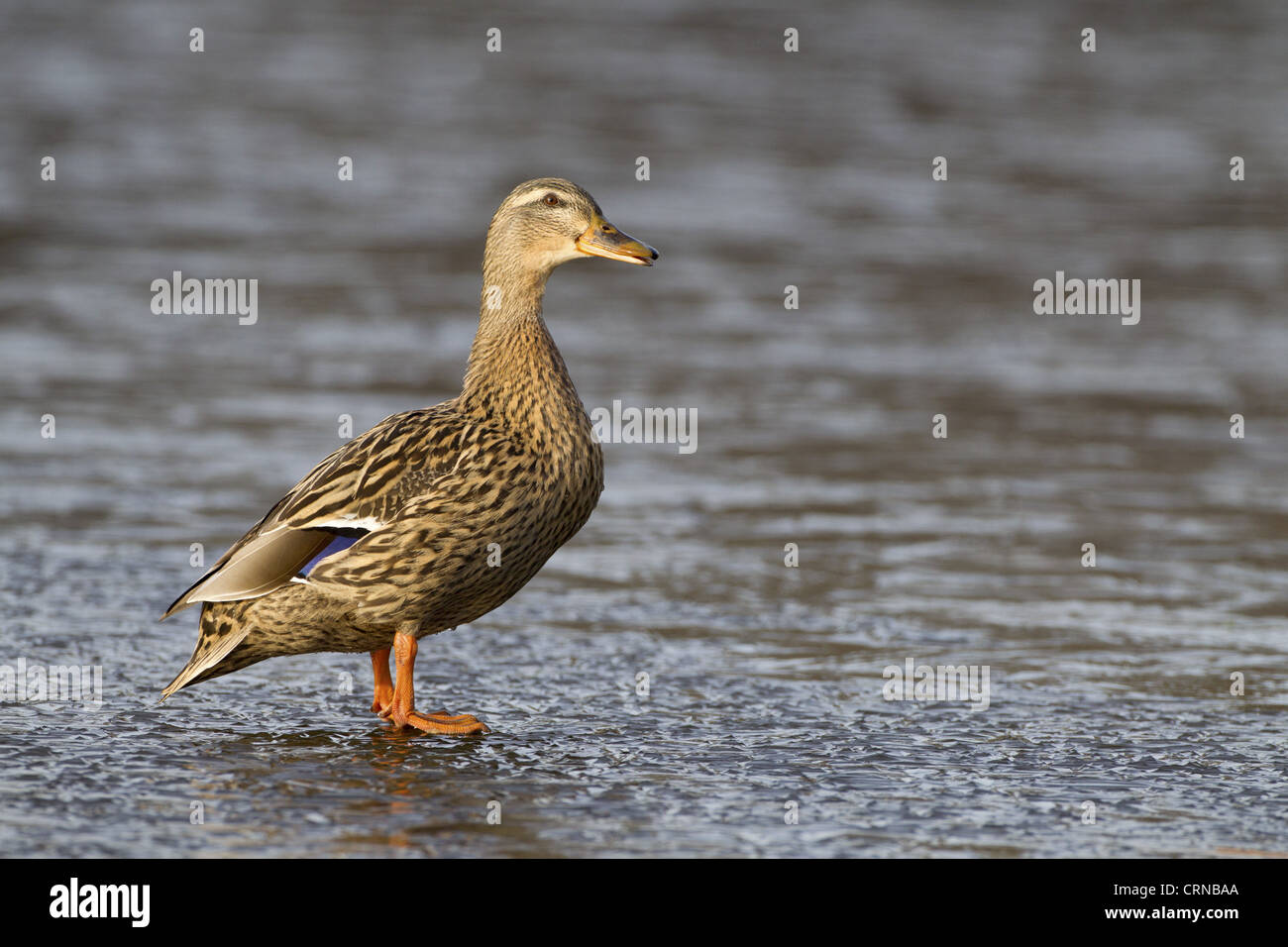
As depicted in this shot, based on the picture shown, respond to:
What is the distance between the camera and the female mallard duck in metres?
5.94

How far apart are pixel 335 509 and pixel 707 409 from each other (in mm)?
4973

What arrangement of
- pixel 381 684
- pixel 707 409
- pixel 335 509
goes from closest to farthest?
1. pixel 335 509
2. pixel 381 684
3. pixel 707 409

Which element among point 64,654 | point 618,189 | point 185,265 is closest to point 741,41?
point 618,189

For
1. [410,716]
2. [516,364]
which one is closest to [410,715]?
[410,716]

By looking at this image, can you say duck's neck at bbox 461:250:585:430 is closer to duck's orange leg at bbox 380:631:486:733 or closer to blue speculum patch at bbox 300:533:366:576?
blue speculum patch at bbox 300:533:366:576

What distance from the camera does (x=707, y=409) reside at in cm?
1081

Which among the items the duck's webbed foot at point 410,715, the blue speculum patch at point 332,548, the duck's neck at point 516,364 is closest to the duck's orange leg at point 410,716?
the duck's webbed foot at point 410,715

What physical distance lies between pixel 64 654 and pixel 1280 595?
15.5 ft

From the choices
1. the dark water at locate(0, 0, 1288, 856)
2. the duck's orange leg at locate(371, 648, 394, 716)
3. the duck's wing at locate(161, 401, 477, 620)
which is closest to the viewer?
the dark water at locate(0, 0, 1288, 856)

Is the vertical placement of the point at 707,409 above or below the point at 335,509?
above

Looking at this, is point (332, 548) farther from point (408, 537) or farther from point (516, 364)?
point (516, 364)

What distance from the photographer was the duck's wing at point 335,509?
234 inches

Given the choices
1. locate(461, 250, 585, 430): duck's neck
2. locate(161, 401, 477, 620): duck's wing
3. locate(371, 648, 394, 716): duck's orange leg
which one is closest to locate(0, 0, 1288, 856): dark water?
locate(371, 648, 394, 716): duck's orange leg

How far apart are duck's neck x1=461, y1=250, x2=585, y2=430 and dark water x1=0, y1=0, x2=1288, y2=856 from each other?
956 millimetres
